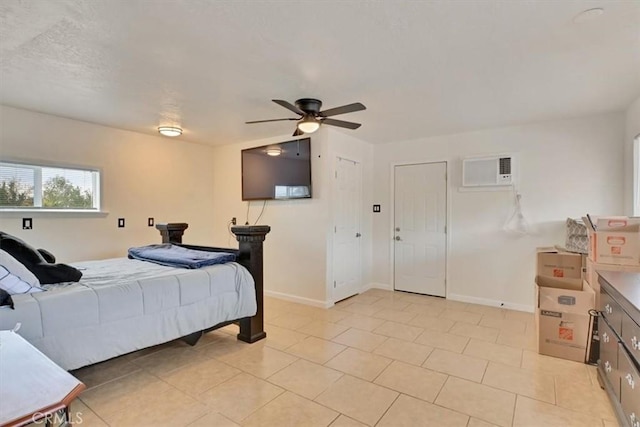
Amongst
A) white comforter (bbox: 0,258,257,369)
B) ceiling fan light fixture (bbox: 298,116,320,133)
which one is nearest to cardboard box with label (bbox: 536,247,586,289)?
ceiling fan light fixture (bbox: 298,116,320,133)

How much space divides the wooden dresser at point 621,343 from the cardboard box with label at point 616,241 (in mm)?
414

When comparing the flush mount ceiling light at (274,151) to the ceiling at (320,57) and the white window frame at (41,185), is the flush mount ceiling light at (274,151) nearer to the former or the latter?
the ceiling at (320,57)

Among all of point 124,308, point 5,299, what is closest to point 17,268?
point 5,299

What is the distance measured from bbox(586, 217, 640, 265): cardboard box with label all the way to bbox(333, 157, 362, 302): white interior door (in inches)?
109

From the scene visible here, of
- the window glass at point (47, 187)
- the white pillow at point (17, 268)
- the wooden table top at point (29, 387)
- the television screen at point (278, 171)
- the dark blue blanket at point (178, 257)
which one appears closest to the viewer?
the wooden table top at point (29, 387)

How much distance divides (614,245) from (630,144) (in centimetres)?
150

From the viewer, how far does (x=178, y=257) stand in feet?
10.3

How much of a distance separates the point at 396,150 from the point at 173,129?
3168 millimetres

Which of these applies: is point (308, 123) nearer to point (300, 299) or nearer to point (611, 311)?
point (300, 299)

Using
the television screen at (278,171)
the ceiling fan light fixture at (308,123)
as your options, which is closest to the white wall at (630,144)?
the ceiling fan light fixture at (308,123)

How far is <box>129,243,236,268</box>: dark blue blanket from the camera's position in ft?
9.83

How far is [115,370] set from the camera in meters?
2.64

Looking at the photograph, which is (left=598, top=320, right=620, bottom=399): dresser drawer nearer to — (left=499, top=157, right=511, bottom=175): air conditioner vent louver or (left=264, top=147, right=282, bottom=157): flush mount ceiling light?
(left=499, top=157, right=511, bottom=175): air conditioner vent louver

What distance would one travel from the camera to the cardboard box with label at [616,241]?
2582 mm
